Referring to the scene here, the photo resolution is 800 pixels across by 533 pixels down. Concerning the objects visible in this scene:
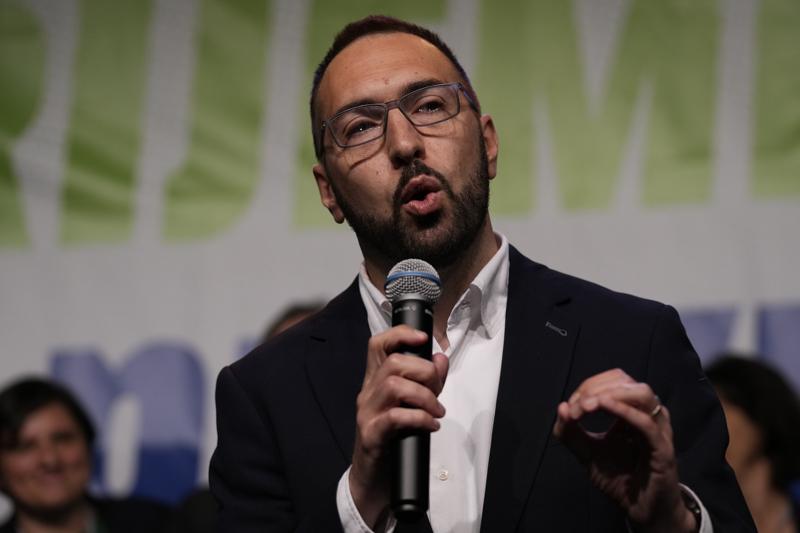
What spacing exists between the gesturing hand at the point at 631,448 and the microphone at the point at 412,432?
0.20 m

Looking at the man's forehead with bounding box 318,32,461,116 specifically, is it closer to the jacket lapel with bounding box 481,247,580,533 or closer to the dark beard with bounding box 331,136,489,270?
the dark beard with bounding box 331,136,489,270

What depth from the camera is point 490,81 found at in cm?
415

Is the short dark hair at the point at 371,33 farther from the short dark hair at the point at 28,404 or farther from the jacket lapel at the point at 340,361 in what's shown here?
the short dark hair at the point at 28,404

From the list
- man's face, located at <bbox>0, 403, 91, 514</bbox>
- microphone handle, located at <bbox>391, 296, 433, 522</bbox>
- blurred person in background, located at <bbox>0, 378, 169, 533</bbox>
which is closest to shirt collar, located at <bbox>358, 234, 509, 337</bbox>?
microphone handle, located at <bbox>391, 296, 433, 522</bbox>

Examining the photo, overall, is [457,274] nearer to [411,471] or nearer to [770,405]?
[411,471]

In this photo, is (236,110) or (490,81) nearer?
(490,81)

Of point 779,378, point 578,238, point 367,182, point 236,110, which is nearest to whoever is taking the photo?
point 367,182

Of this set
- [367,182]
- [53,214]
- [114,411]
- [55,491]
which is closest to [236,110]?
[53,214]

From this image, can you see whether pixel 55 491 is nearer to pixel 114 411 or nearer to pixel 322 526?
pixel 114 411

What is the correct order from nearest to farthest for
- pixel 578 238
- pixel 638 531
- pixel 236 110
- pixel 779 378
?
pixel 638 531 < pixel 779 378 < pixel 578 238 < pixel 236 110

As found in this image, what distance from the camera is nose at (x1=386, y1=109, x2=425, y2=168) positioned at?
2.06 meters

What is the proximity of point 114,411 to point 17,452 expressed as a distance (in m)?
0.38

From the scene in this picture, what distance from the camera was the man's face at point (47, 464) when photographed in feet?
13.8

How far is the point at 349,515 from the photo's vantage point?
1.75 meters
